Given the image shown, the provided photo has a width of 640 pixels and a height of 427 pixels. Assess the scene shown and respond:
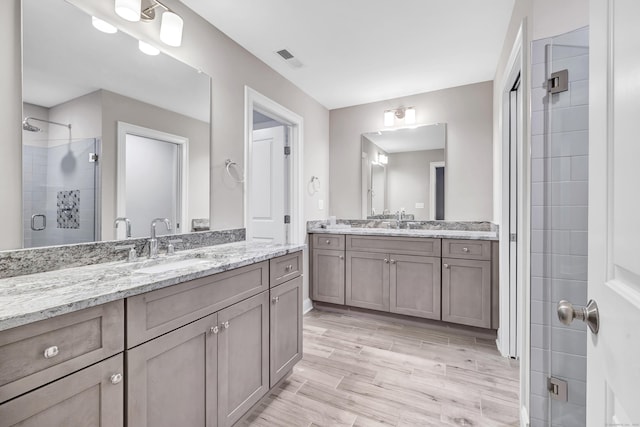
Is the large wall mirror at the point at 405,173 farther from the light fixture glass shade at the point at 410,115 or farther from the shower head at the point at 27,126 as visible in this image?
the shower head at the point at 27,126

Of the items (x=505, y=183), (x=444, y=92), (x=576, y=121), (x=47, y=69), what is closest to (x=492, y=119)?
(x=444, y=92)

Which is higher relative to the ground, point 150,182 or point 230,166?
point 230,166

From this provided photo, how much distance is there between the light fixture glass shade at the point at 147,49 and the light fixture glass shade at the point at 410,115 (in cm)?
254

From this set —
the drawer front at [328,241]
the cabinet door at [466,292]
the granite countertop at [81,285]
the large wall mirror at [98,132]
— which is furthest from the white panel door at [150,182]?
the cabinet door at [466,292]

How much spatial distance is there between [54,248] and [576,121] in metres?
2.38

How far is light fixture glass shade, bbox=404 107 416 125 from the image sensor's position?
132 inches

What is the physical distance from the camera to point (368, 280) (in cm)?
308

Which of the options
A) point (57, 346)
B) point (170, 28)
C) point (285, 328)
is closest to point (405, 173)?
point (285, 328)

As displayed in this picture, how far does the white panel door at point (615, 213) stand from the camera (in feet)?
1.54

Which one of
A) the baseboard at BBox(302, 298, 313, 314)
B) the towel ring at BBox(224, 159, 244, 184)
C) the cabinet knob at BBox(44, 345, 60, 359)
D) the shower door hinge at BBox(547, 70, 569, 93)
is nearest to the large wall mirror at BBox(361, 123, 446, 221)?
the baseboard at BBox(302, 298, 313, 314)

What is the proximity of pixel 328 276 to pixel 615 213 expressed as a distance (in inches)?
113

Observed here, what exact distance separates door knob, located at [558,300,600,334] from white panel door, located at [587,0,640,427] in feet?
0.06

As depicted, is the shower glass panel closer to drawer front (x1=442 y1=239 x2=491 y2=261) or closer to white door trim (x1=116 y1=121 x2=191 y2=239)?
white door trim (x1=116 y1=121 x2=191 y2=239)

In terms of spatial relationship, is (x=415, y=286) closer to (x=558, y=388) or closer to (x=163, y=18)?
(x=558, y=388)
